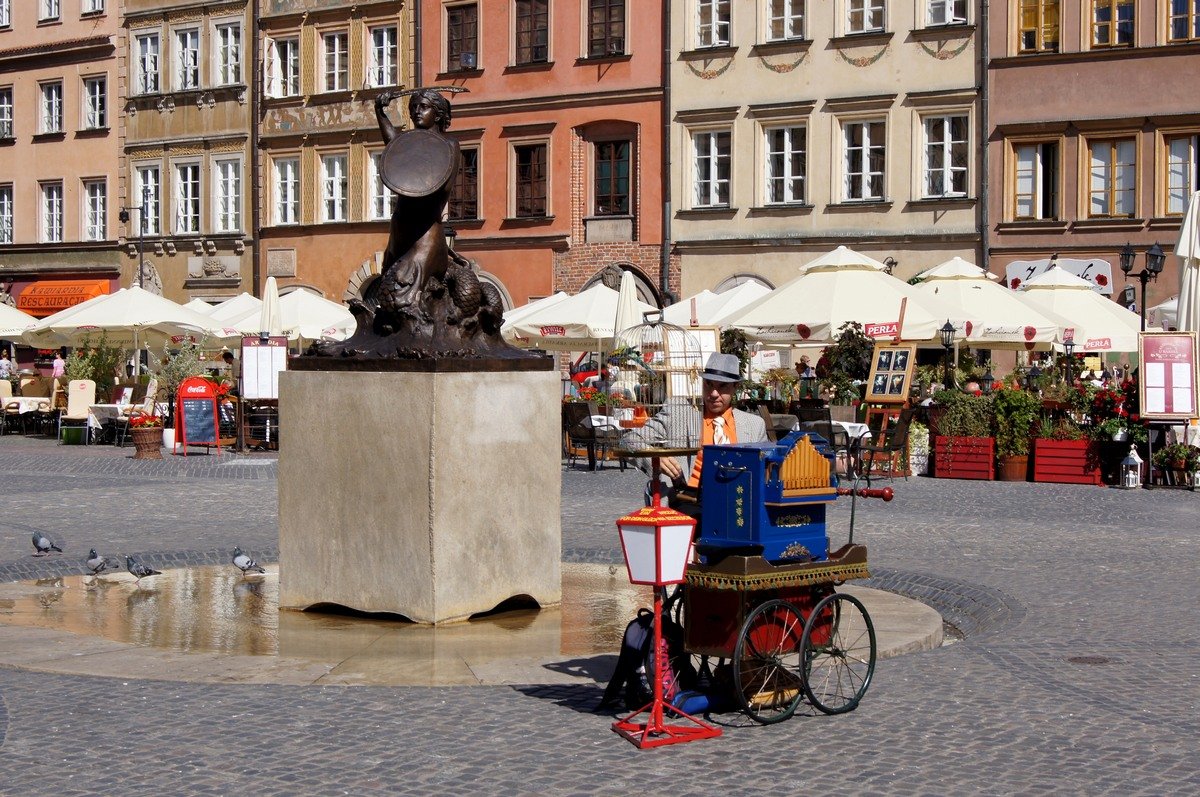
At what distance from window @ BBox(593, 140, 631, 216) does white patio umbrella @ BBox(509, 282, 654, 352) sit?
9719 millimetres

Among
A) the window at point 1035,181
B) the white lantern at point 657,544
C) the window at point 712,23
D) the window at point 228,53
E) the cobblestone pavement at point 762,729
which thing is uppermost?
the window at point 228,53

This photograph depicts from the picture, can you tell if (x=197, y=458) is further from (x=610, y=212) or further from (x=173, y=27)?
(x=173, y=27)

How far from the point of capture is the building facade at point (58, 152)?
4716cm

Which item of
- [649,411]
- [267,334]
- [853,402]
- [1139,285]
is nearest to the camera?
[649,411]

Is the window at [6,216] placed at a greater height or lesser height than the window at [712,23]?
lesser

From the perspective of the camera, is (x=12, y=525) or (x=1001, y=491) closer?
(x=12, y=525)

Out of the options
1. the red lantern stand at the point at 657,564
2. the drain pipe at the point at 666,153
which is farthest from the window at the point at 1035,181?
the red lantern stand at the point at 657,564

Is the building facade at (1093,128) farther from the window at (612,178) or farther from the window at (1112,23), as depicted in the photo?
the window at (612,178)

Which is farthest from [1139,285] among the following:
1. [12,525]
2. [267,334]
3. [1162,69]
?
[12,525]

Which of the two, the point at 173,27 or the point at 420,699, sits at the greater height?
the point at 173,27

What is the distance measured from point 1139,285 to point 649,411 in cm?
2450

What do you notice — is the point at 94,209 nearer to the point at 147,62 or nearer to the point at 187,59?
the point at 147,62

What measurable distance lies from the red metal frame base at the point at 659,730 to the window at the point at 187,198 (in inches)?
1580

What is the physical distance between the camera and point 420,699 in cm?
779
